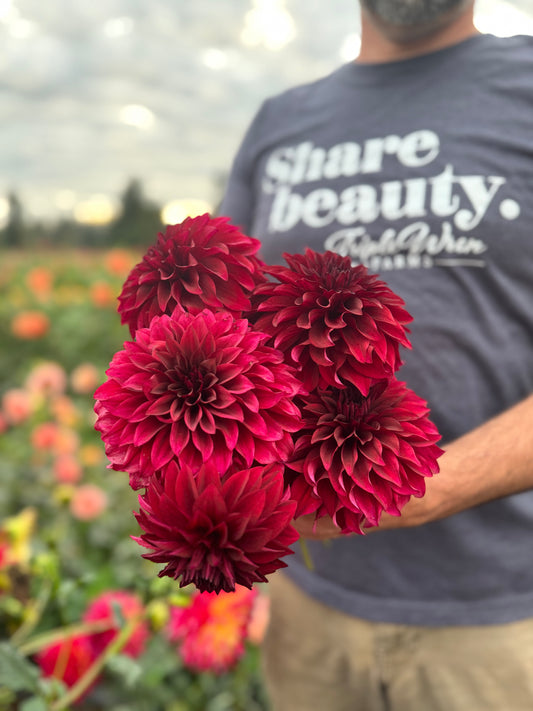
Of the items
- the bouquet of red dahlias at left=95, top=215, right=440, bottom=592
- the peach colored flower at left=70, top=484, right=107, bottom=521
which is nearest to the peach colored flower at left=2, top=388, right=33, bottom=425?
the peach colored flower at left=70, top=484, right=107, bottom=521

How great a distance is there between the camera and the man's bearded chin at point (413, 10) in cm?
82

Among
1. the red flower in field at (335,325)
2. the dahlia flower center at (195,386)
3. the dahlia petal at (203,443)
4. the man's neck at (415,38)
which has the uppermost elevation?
the man's neck at (415,38)

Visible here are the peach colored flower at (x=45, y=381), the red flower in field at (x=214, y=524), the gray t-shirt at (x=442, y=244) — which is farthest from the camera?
the peach colored flower at (x=45, y=381)

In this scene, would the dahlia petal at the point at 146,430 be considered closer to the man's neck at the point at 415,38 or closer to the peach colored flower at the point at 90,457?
the man's neck at the point at 415,38

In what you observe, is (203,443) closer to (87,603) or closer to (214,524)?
(214,524)

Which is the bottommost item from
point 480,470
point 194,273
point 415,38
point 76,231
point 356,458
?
point 76,231

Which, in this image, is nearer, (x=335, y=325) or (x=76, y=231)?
(x=335, y=325)

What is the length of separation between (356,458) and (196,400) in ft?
0.40

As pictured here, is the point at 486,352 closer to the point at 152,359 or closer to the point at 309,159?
the point at 309,159

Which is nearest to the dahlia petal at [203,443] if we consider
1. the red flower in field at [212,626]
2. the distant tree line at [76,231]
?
the red flower in field at [212,626]

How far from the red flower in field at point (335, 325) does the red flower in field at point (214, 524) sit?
93 mm

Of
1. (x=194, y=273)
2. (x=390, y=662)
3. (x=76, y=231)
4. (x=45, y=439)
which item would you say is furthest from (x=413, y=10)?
(x=76, y=231)

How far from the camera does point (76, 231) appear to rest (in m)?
5.33

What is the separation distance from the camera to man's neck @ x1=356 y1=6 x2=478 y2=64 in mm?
901
